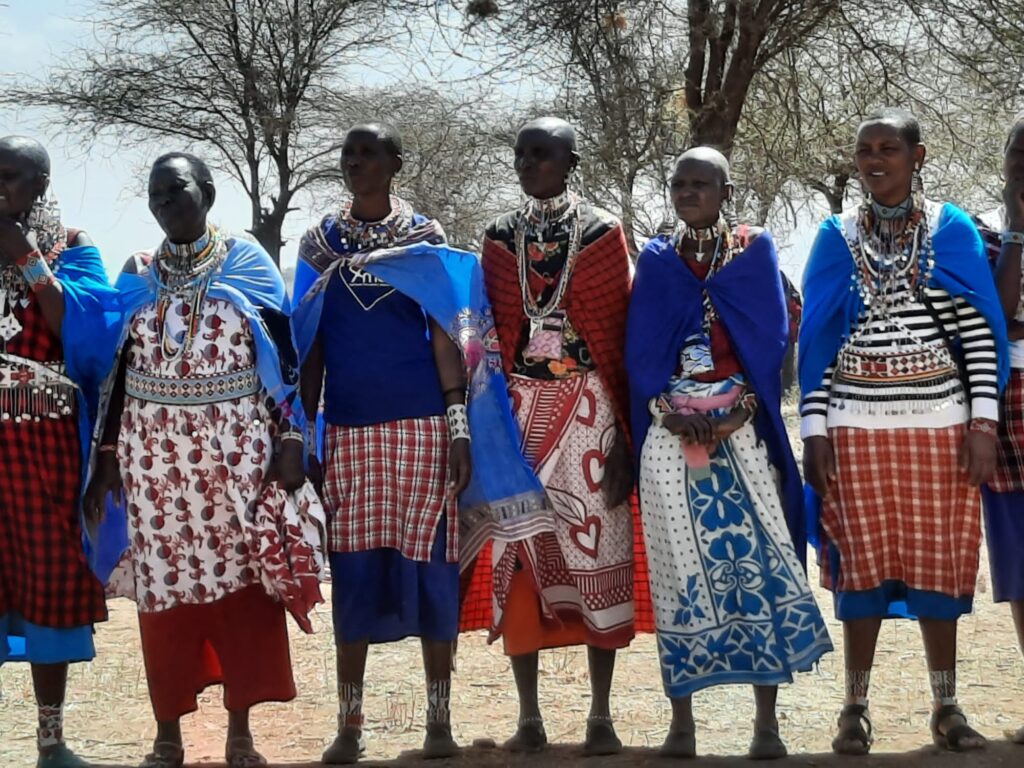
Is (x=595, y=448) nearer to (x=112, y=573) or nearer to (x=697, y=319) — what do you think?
(x=697, y=319)

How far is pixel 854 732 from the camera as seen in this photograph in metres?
4.61

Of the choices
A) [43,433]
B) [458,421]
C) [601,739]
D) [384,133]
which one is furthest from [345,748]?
[384,133]

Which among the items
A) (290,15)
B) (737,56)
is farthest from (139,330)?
(290,15)

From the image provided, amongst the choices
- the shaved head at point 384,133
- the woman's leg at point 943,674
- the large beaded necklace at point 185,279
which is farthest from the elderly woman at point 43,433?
the woman's leg at point 943,674

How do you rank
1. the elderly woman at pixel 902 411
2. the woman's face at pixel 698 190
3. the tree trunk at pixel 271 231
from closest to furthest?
the elderly woman at pixel 902 411 < the woman's face at pixel 698 190 < the tree trunk at pixel 271 231

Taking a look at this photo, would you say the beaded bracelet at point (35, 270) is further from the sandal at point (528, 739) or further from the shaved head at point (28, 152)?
the sandal at point (528, 739)

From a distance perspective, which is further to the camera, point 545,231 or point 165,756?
point 545,231

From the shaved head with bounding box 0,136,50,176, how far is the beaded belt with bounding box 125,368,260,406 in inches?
32.9

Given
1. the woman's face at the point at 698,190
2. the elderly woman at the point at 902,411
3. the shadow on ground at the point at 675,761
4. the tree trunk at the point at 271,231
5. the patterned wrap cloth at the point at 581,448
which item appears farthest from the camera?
the tree trunk at the point at 271,231

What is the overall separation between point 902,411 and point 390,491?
1.82 meters

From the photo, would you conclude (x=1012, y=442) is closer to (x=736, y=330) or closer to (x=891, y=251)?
(x=891, y=251)

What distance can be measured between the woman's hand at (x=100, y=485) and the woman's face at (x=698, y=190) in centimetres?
221

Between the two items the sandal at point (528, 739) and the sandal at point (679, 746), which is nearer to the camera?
the sandal at point (679, 746)

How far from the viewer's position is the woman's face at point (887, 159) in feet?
15.2
